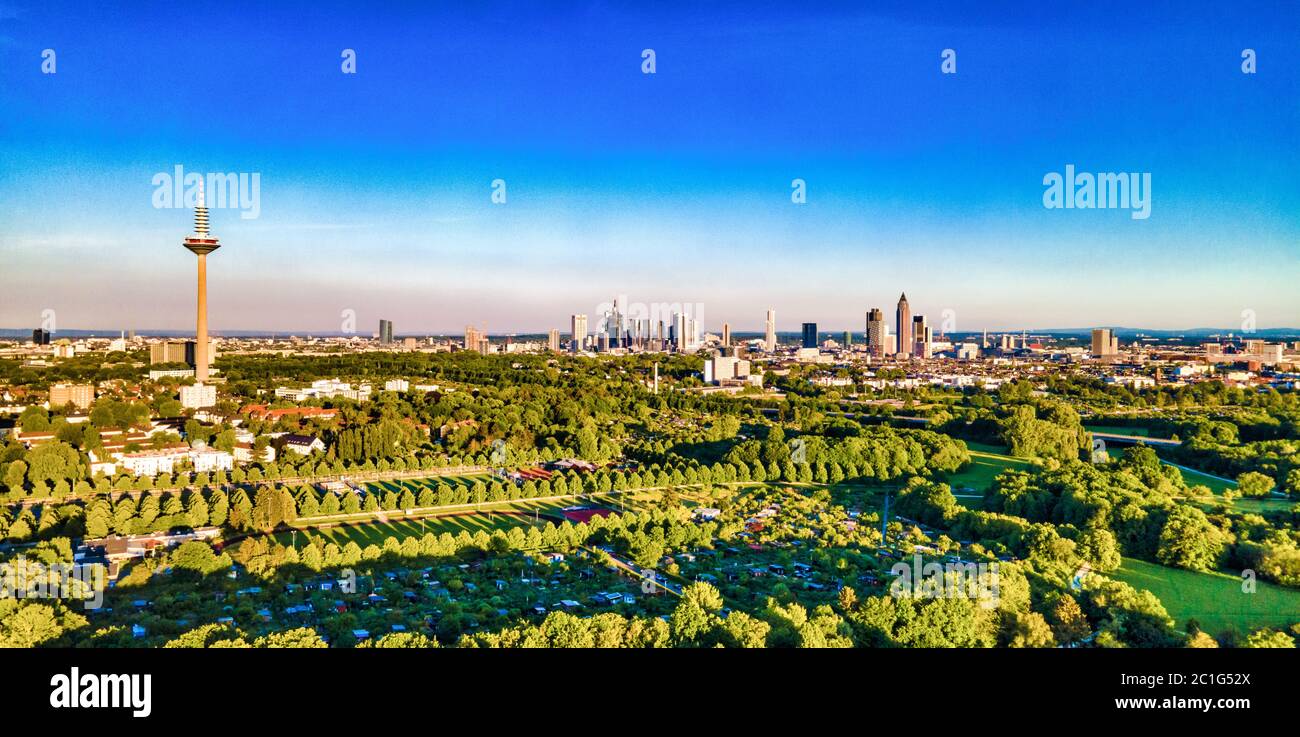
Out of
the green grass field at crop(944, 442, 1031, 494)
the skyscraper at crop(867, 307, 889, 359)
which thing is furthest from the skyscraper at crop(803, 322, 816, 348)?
the green grass field at crop(944, 442, 1031, 494)

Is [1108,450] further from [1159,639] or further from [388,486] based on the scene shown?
[388,486]

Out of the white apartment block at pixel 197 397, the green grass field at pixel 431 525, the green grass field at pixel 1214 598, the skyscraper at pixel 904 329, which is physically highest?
the skyscraper at pixel 904 329

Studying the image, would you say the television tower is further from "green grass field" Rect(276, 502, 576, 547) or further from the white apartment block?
"green grass field" Rect(276, 502, 576, 547)

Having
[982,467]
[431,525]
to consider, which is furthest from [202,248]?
[982,467]

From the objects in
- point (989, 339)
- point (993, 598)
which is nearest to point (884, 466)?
point (993, 598)

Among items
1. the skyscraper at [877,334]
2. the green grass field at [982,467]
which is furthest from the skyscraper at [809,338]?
the green grass field at [982,467]

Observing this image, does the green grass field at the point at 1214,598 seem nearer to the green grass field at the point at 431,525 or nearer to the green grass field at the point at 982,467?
the green grass field at the point at 982,467
